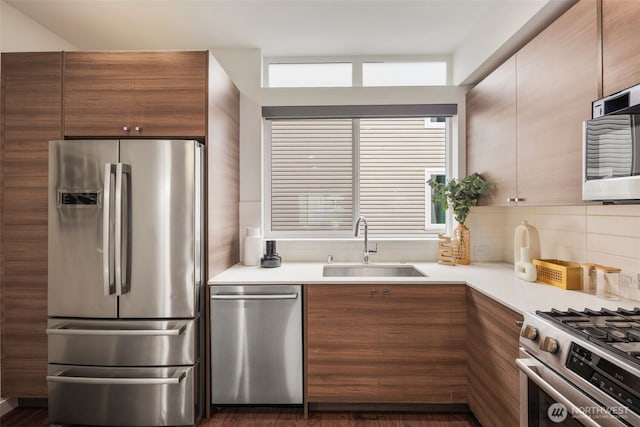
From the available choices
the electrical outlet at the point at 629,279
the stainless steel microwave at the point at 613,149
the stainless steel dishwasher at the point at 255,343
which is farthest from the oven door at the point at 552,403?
the stainless steel dishwasher at the point at 255,343

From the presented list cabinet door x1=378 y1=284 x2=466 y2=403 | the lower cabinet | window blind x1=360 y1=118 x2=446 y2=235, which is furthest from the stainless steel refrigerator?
window blind x1=360 y1=118 x2=446 y2=235

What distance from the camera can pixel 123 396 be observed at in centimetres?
196

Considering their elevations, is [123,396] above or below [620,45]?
below

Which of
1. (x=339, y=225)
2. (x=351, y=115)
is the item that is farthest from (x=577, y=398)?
(x=351, y=115)

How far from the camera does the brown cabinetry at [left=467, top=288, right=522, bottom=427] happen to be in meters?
1.56

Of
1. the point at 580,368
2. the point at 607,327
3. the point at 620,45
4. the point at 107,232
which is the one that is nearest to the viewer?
the point at 580,368

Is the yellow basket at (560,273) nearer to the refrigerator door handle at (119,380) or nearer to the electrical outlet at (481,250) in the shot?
the electrical outlet at (481,250)

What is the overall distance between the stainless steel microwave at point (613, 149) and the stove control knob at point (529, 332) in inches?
21.6

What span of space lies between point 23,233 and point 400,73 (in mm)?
3019

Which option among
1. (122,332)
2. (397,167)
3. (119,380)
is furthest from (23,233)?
(397,167)

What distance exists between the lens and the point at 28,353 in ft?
7.05

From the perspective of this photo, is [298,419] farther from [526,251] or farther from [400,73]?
[400,73]

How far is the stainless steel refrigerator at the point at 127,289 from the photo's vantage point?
1.96 meters

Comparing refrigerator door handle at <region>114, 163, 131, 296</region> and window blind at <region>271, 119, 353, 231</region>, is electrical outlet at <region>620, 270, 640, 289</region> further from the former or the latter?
refrigerator door handle at <region>114, 163, 131, 296</region>
